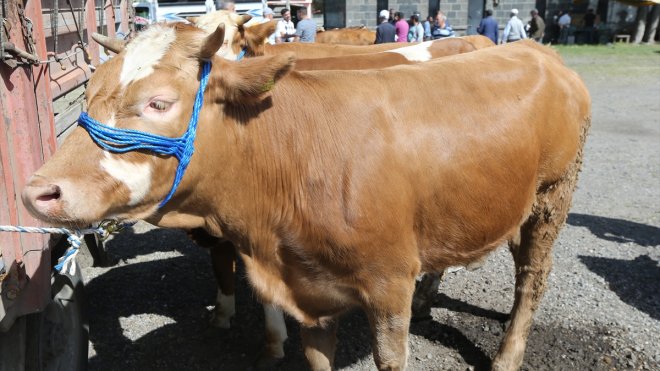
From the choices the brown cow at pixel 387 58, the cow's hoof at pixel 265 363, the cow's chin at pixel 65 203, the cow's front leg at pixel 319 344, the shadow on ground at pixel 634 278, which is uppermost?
the brown cow at pixel 387 58

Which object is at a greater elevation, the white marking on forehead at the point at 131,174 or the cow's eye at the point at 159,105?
the cow's eye at the point at 159,105

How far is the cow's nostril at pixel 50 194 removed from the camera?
1865 millimetres

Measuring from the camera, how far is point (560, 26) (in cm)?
2852

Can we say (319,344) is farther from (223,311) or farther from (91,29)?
(91,29)

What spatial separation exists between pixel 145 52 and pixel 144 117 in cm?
25

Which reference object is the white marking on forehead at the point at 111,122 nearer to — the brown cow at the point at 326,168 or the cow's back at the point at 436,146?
the brown cow at the point at 326,168

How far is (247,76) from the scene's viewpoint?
7.16 feet

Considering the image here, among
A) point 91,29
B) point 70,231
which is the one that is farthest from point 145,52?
point 91,29

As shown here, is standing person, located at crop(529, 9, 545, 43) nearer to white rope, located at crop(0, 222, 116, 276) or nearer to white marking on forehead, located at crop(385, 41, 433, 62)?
white marking on forehead, located at crop(385, 41, 433, 62)

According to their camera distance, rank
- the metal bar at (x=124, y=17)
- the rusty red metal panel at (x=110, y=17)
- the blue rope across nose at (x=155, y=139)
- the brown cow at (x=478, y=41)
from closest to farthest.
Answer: the blue rope across nose at (x=155, y=139) < the rusty red metal panel at (x=110, y=17) < the metal bar at (x=124, y=17) < the brown cow at (x=478, y=41)

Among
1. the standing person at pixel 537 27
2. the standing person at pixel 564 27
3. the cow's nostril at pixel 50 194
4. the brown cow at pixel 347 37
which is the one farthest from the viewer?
the standing person at pixel 564 27

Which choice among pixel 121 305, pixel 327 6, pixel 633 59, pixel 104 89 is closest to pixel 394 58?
pixel 121 305

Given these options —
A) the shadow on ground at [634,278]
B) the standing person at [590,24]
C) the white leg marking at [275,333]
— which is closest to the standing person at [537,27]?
the standing person at [590,24]

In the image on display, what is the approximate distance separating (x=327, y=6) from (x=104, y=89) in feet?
107
